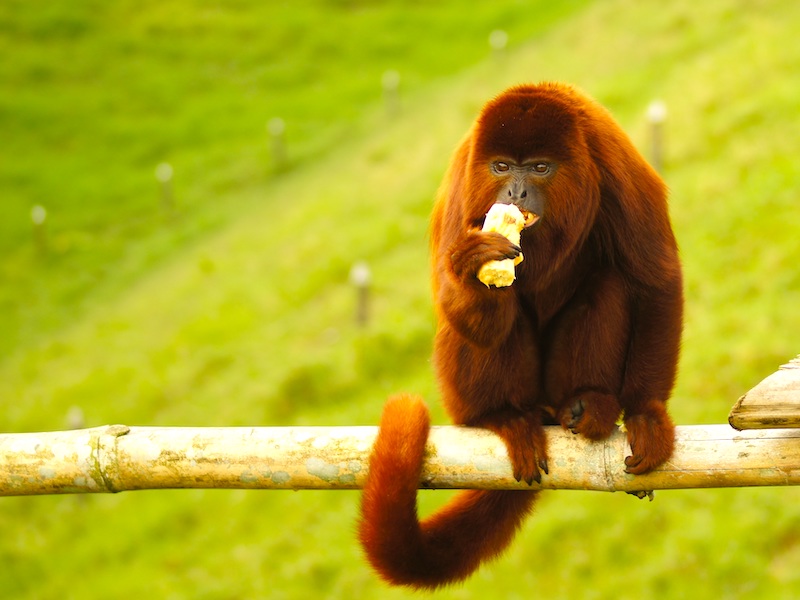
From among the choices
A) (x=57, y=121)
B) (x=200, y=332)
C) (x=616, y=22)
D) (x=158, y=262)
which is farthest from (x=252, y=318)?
(x=57, y=121)

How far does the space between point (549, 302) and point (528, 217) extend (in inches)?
18.5

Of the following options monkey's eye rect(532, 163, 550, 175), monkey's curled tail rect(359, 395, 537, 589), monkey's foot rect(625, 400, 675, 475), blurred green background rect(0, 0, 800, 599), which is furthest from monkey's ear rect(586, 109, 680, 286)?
blurred green background rect(0, 0, 800, 599)

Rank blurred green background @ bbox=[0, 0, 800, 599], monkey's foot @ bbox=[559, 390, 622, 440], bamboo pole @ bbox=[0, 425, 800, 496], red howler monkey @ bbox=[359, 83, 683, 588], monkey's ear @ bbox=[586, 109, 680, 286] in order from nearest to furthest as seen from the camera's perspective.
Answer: bamboo pole @ bbox=[0, 425, 800, 496], monkey's foot @ bbox=[559, 390, 622, 440], red howler monkey @ bbox=[359, 83, 683, 588], monkey's ear @ bbox=[586, 109, 680, 286], blurred green background @ bbox=[0, 0, 800, 599]

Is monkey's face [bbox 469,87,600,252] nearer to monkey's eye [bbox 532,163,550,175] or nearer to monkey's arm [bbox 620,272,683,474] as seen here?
monkey's eye [bbox 532,163,550,175]

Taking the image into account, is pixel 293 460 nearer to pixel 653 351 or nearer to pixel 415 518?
pixel 415 518

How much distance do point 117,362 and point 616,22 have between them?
1081 centimetres

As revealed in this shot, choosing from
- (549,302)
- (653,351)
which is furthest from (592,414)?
(549,302)

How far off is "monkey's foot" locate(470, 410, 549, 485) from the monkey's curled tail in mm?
337

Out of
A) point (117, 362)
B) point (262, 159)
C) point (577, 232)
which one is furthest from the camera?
point (262, 159)

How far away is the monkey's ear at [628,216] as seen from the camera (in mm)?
4090

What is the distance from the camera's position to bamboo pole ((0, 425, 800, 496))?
3.42 meters

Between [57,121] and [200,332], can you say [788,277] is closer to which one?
[200,332]

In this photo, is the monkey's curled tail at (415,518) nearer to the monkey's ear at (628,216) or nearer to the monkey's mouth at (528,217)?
the monkey's mouth at (528,217)

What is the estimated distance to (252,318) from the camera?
15.0 metres
